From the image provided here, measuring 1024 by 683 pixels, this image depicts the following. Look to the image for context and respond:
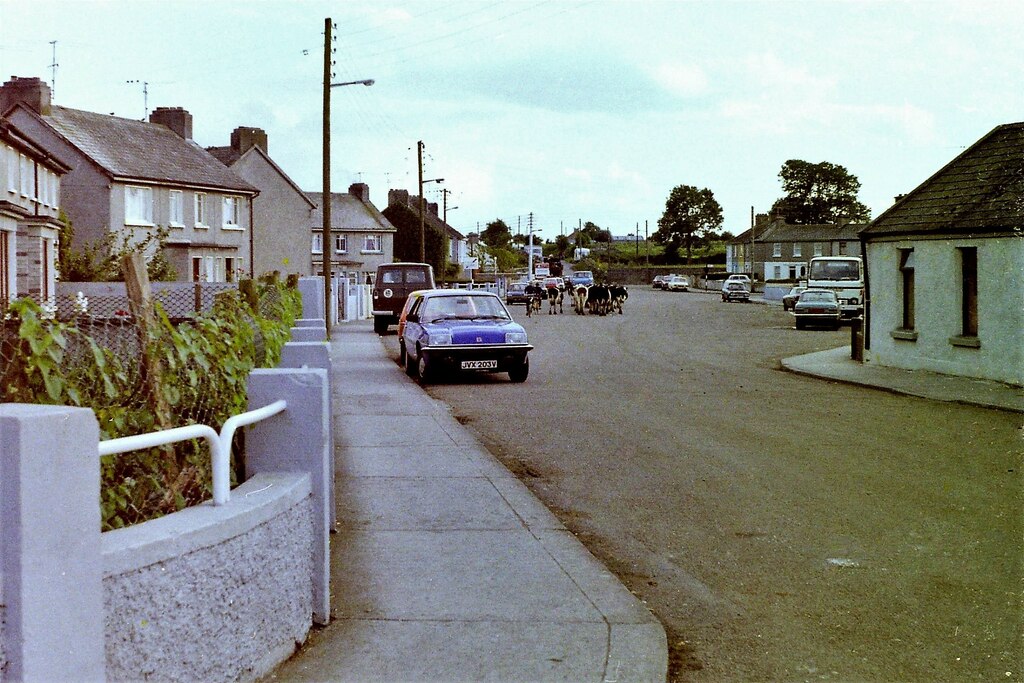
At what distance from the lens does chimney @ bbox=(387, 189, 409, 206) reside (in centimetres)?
9938

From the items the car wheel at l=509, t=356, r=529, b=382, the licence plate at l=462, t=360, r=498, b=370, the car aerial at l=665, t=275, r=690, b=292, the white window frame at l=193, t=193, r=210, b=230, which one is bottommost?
the car wheel at l=509, t=356, r=529, b=382

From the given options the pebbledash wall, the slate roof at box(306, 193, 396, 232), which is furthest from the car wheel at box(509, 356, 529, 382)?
the slate roof at box(306, 193, 396, 232)

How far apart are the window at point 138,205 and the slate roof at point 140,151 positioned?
712mm

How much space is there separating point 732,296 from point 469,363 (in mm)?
60971

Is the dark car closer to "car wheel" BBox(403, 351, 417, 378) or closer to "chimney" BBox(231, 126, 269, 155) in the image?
"car wheel" BBox(403, 351, 417, 378)

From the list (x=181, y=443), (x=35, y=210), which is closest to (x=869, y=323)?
(x=181, y=443)

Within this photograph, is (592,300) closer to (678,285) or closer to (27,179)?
(27,179)

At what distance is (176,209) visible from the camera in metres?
53.0

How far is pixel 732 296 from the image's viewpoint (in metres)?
78.1

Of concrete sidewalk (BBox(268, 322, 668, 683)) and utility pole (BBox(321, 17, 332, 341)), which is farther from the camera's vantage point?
utility pole (BBox(321, 17, 332, 341))

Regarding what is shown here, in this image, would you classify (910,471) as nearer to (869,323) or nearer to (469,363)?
(469,363)

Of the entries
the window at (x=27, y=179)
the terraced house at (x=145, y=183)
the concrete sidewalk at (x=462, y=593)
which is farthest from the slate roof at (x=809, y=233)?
the concrete sidewalk at (x=462, y=593)

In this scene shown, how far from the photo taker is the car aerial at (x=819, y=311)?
136 feet

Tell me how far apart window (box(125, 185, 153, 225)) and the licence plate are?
34.2 meters
